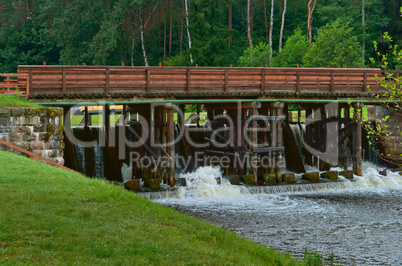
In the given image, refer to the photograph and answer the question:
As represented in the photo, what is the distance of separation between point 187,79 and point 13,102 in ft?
24.8

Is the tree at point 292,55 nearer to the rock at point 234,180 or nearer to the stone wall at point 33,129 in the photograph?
the rock at point 234,180

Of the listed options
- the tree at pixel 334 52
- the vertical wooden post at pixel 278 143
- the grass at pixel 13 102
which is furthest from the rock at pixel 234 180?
the tree at pixel 334 52

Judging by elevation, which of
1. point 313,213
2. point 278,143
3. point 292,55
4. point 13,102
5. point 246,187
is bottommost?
point 313,213

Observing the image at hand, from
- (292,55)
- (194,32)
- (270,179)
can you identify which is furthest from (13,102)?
(292,55)

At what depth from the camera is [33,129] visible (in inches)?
707

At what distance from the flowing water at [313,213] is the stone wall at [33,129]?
4.94m

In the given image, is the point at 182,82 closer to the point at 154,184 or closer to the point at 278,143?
the point at 154,184

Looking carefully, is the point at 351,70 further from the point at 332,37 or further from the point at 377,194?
the point at 332,37

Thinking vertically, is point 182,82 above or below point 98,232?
above

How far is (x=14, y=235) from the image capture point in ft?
27.1

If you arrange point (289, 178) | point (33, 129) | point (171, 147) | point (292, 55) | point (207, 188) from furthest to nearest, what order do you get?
1. point (292, 55)
2. point (289, 178)
3. point (171, 147)
4. point (207, 188)
5. point (33, 129)

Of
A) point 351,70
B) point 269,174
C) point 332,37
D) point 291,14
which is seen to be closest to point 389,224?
point 269,174

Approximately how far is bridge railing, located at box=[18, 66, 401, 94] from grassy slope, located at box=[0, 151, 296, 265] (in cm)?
848

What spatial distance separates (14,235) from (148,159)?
16.1 m
